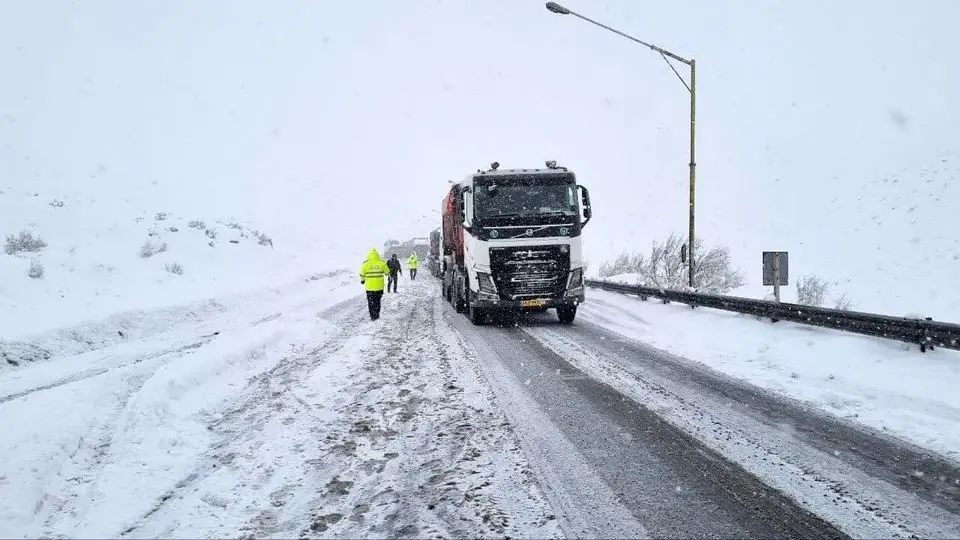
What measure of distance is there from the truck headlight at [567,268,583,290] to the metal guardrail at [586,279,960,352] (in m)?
2.96

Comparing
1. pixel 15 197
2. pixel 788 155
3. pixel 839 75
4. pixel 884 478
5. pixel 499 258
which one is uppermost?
pixel 839 75

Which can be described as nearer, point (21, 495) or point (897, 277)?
point (21, 495)

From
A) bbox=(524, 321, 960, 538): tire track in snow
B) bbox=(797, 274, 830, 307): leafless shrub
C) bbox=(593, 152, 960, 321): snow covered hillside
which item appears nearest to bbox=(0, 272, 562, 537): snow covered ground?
bbox=(524, 321, 960, 538): tire track in snow

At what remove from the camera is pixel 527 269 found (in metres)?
11.2

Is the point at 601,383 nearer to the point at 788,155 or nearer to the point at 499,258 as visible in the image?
the point at 499,258

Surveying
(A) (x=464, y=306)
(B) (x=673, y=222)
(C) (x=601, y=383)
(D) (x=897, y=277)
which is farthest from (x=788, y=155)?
(C) (x=601, y=383)

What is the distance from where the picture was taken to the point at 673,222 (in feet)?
215

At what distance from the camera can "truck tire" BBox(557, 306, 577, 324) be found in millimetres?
12125

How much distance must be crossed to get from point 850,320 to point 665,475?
6187 mm

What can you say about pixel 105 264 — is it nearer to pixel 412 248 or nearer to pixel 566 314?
pixel 566 314

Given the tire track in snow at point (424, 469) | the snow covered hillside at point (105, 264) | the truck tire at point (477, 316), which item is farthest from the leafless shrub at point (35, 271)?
the tire track in snow at point (424, 469)

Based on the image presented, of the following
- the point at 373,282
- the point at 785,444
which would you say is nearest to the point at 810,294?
the point at 373,282

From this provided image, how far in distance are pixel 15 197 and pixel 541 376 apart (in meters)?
25.3

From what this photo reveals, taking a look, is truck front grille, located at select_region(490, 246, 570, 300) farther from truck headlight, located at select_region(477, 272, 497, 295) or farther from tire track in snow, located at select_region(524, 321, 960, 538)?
tire track in snow, located at select_region(524, 321, 960, 538)
